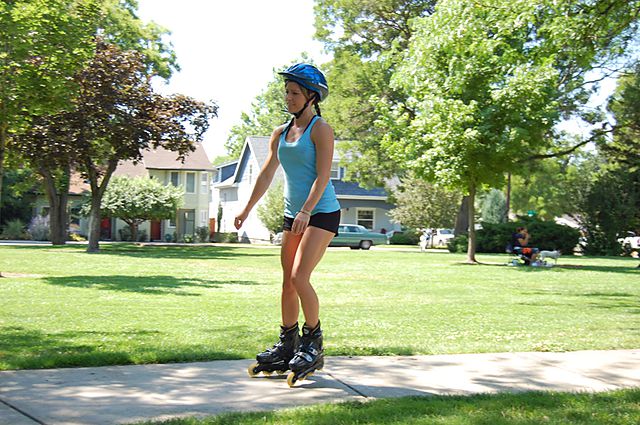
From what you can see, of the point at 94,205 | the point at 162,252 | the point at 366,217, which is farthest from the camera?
the point at 366,217

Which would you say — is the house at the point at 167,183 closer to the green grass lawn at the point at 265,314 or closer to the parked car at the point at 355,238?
the parked car at the point at 355,238

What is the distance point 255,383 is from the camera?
18.5 ft

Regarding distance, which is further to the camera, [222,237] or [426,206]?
[222,237]

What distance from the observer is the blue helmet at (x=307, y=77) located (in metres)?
5.79

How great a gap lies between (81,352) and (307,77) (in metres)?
3.01

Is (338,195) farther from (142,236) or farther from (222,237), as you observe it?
(142,236)

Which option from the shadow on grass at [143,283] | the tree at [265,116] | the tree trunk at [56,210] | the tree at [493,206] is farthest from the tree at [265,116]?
the shadow on grass at [143,283]

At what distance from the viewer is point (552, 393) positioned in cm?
541

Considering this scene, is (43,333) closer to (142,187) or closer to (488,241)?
(488,241)

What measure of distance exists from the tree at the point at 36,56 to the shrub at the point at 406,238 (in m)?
41.9

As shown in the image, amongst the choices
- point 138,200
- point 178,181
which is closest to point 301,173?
point 138,200

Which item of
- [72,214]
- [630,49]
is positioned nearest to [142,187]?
[72,214]

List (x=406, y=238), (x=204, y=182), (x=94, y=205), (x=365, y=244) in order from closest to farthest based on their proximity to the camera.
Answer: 1. (x=94, y=205)
2. (x=365, y=244)
3. (x=406, y=238)
4. (x=204, y=182)

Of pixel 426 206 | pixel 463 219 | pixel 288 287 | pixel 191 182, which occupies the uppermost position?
pixel 191 182
